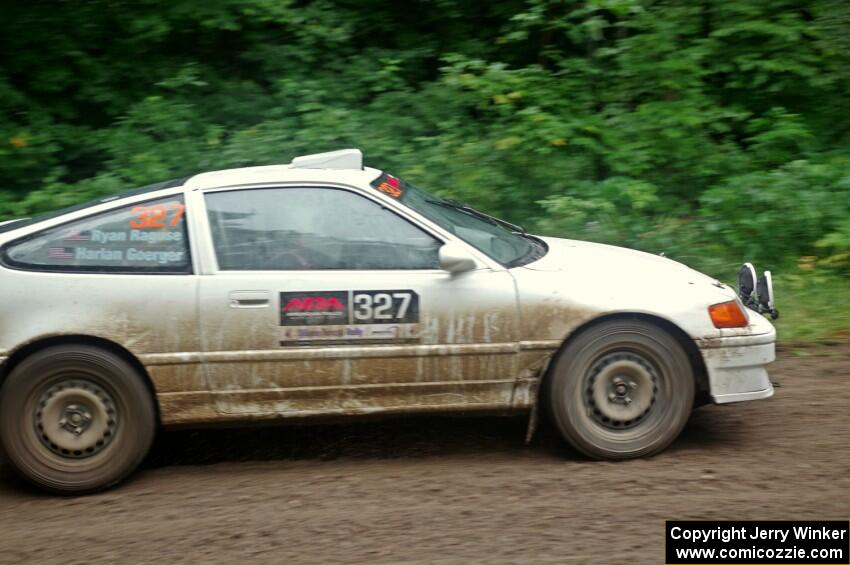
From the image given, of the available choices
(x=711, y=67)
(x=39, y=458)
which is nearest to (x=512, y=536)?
(x=39, y=458)

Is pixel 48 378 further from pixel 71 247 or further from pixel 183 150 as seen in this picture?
pixel 183 150

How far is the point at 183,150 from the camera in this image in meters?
10.2

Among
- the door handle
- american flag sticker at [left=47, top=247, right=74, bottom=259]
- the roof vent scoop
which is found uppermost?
the roof vent scoop

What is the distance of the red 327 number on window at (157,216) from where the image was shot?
545 centimetres

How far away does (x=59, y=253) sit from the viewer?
5.41 meters

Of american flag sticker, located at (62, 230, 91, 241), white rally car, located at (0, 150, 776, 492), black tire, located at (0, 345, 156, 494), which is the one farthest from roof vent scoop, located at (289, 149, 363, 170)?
black tire, located at (0, 345, 156, 494)

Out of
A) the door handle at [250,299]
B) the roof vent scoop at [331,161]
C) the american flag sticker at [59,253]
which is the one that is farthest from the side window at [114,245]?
the roof vent scoop at [331,161]

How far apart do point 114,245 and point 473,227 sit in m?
2.01

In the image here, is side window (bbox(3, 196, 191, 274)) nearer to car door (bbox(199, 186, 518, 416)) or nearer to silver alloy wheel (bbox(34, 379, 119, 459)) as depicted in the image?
car door (bbox(199, 186, 518, 416))

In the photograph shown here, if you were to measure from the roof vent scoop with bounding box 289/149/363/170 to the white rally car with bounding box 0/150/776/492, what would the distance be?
0.33 meters

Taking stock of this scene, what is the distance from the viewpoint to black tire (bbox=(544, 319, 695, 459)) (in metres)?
5.37

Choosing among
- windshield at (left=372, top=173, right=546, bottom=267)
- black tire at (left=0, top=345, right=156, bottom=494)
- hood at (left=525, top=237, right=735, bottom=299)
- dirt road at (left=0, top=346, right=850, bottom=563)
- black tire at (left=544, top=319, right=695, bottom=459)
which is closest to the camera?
dirt road at (left=0, top=346, right=850, bottom=563)

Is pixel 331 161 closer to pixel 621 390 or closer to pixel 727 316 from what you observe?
pixel 621 390

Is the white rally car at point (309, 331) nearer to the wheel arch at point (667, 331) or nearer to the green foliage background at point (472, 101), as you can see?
the wheel arch at point (667, 331)
